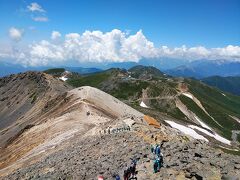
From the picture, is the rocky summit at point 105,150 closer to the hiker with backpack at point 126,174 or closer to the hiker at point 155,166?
the hiker at point 155,166

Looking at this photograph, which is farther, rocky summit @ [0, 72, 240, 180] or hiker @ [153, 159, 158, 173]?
hiker @ [153, 159, 158, 173]

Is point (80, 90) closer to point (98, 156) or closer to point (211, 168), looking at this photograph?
point (98, 156)

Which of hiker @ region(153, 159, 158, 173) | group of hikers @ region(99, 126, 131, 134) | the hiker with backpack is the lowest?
group of hikers @ region(99, 126, 131, 134)

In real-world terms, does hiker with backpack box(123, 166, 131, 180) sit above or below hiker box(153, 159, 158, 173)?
below

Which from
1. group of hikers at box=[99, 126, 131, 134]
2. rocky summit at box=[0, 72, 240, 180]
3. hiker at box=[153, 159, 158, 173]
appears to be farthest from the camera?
group of hikers at box=[99, 126, 131, 134]

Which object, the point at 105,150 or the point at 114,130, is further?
the point at 114,130

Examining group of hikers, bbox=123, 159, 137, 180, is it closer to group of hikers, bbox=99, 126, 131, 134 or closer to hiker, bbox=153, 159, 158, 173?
hiker, bbox=153, 159, 158, 173

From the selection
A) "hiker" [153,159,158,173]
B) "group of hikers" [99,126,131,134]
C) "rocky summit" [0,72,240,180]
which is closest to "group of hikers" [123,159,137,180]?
"rocky summit" [0,72,240,180]

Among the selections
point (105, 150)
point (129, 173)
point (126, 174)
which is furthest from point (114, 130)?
point (126, 174)

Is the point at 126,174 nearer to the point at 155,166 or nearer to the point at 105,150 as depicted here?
the point at 155,166

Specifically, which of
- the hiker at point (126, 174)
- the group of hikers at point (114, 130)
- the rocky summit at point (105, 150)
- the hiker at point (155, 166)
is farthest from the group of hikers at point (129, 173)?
the group of hikers at point (114, 130)

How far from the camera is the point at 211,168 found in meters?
27.5

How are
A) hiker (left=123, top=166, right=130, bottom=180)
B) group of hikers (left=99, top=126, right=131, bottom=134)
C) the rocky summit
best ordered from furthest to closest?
group of hikers (left=99, top=126, right=131, bottom=134) → hiker (left=123, top=166, right=130, bottom=180) → the rocky summit

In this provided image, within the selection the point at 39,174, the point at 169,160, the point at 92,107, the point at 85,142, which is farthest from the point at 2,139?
the point at 169,160
